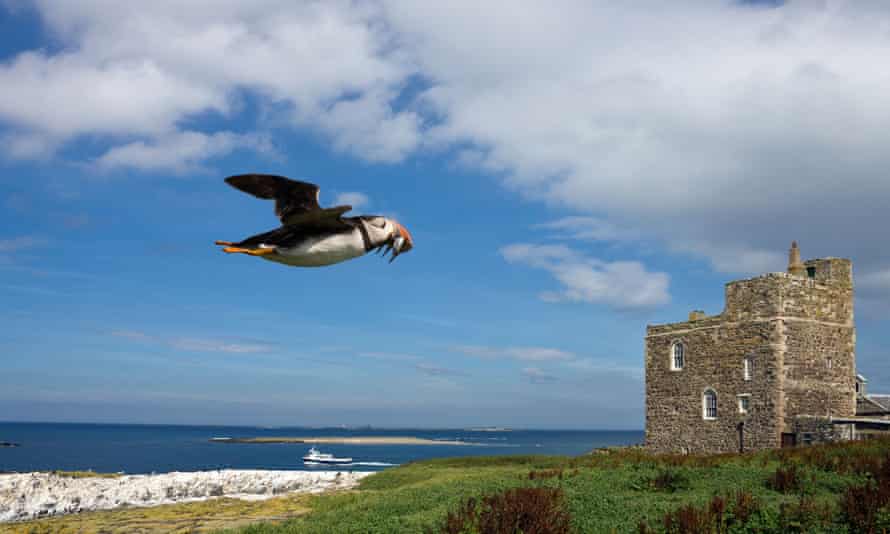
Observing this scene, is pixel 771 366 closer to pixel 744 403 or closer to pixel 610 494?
pixel 744 403

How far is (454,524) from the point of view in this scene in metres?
11.6

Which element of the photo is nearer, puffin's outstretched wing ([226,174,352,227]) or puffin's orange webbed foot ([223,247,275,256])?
puffin's orange webbed foot ([223,247,275,256])

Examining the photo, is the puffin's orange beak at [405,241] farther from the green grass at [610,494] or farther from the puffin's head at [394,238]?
the green grass at [610,494]

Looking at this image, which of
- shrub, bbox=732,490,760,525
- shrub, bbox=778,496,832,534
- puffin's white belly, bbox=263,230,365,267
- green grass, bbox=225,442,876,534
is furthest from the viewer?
green grass, bbox=225,442,876,534

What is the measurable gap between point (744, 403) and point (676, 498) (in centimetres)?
2213

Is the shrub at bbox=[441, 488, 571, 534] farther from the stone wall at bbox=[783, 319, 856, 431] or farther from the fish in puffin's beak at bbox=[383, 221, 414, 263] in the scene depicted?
the stone wall at bbox=[783, 319, 856, 431]

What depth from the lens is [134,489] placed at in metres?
35.0

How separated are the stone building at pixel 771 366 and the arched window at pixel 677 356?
72mm

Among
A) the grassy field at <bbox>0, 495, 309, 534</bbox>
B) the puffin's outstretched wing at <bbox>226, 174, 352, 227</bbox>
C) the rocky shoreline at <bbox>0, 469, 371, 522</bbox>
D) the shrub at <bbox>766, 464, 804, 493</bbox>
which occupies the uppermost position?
the puffin's outstretched wing at <bbox>226, 174, 352, 227</bbox>

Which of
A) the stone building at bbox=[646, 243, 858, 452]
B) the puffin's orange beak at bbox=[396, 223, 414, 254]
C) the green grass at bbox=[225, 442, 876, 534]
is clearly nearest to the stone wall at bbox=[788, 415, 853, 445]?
the stone building at bbox=[646, 243, 858, 452]

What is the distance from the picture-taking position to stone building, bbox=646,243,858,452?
34.0 m

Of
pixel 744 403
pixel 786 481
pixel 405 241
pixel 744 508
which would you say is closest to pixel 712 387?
pixel 744 403

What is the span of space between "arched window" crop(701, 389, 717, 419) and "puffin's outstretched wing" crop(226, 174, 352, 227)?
121ft

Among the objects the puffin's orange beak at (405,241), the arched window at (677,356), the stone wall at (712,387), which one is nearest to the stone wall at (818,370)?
the stone wall at (712,387)
